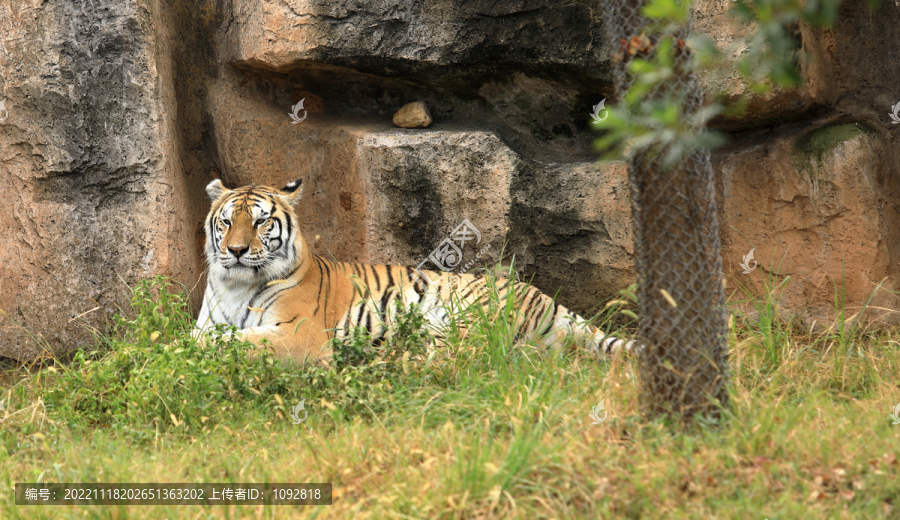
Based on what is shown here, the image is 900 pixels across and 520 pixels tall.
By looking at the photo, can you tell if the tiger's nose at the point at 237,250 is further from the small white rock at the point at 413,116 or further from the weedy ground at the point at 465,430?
the small white rock at the point at 413,116

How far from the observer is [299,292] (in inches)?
201

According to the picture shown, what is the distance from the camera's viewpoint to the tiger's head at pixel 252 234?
16.3 feet

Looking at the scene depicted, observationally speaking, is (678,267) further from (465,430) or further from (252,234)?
(252,234)

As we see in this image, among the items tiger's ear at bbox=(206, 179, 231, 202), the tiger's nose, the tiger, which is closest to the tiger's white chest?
the tiger

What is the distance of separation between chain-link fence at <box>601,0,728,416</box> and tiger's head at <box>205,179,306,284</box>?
2727 mm

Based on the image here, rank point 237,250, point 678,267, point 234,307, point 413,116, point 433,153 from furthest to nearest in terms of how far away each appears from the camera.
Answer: point 413,116 → point 433,153 → point 234,307 → point 237,250 → point 678,267

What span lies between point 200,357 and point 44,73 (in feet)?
8.81

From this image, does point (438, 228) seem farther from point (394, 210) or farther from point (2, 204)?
point (2, 204)

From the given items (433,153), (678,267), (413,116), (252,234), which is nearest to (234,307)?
(252,234)

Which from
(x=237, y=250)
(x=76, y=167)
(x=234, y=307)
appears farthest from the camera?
(x=76, y=167)

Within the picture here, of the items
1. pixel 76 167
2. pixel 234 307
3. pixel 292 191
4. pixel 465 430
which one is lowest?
pixel 465 430

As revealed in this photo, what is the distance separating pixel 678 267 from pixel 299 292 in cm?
280

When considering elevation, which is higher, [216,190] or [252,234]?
[216,190]

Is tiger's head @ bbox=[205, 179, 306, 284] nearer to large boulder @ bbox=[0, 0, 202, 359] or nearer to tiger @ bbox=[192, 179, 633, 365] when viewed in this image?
tiger @ bbox=[192, 179, 633, 365]
